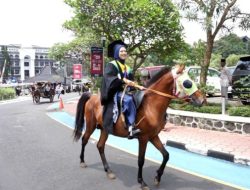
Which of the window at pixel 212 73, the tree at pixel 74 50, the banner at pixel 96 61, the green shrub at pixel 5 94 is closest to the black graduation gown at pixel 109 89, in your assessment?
the banner at pixel 96 61

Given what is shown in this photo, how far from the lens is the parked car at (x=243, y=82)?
13289 mm

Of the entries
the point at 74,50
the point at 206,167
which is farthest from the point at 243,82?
the point at 74,50

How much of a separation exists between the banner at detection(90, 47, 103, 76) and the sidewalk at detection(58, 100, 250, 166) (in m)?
6.54

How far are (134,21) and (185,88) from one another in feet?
42.9

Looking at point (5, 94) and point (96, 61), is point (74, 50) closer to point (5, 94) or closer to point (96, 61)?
point (5, 94)

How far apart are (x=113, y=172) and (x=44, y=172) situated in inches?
54.6

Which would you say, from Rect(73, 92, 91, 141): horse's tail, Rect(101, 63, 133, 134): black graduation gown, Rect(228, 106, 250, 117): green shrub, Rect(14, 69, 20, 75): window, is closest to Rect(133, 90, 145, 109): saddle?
Rect(101, 63, 133, 134): black graduation gown

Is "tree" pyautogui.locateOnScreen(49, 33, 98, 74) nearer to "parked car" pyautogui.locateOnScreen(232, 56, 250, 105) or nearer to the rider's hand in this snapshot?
"parked car" pyautogui.locateOnScreen(232, 56, 250, 105)

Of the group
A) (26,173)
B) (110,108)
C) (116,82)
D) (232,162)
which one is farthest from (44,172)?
(232,162)

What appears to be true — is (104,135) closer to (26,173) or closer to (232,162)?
(26,173)

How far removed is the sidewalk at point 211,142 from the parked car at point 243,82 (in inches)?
89.7

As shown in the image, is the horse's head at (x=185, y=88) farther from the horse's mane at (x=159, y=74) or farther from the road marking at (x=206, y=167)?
the road marking at (x=206, y=167)

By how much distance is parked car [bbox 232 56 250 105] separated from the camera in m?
13.3

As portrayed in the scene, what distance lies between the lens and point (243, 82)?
13688mm
